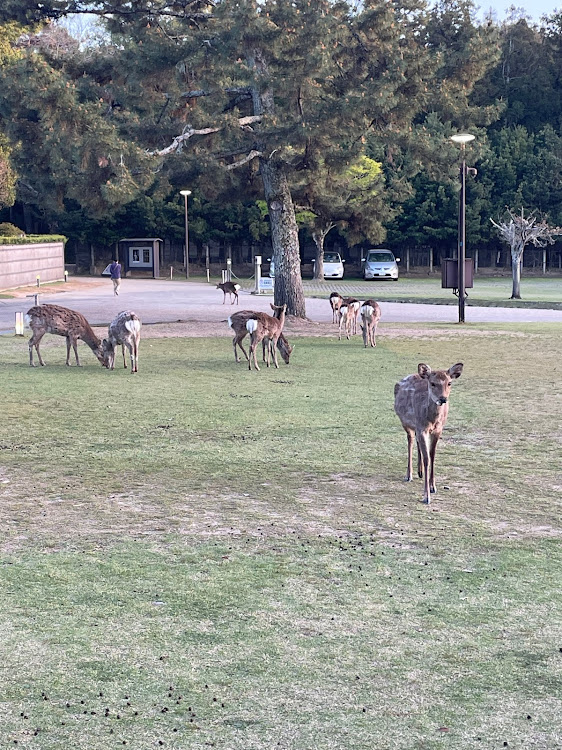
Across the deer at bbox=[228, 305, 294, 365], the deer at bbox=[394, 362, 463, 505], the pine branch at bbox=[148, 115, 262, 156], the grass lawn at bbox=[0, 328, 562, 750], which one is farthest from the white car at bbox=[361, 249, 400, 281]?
the deer at bbox=[394, 362, 463, 505]

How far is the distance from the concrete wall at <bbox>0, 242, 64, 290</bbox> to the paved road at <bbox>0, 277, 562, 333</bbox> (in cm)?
164

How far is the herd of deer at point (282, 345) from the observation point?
9.34m

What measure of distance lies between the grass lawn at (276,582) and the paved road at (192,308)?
1738 cm

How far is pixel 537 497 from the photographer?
936 centimetres

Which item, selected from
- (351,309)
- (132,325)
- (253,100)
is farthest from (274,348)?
(253,100)

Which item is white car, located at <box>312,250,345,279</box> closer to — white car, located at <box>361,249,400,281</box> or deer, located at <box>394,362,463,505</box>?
white car, located at <box>361,249,400,281</box>

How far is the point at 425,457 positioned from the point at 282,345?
35.9 ft

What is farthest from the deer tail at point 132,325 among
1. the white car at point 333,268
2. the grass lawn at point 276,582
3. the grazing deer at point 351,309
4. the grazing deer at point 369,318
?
the white car at point 333,268

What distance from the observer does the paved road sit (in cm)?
3189

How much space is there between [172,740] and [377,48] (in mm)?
25854

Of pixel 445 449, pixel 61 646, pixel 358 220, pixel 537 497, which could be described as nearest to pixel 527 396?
pixel 445 449

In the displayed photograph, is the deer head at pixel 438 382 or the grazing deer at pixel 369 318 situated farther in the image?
the grazing deer at pixel 369 318

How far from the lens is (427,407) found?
9359mm

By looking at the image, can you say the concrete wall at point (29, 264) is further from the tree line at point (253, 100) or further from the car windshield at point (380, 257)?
the car windshield at point (380, 257)
